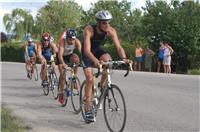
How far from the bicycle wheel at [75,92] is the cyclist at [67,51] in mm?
205

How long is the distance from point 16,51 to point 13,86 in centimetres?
3689

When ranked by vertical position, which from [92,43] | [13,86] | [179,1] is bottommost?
[13,86]

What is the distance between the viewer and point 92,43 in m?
9.19

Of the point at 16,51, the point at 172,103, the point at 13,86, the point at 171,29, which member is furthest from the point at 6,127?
the point at 16,51

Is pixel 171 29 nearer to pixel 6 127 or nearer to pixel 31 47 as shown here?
pixel 31 47

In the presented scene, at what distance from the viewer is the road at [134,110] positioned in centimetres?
927

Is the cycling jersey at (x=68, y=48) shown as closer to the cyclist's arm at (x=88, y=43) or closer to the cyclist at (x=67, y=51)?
the cyclist at (x=67, y=51)

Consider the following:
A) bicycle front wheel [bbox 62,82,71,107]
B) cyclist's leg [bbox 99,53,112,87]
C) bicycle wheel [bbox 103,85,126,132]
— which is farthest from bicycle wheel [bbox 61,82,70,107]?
bicycle wheel [bbox 103,85,126,132]

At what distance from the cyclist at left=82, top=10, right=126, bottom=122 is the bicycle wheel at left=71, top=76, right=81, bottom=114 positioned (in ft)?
5.29

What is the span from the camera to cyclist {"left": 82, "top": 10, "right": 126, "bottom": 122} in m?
8.56

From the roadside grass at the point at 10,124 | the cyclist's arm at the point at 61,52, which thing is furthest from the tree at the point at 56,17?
the roadside grass at the point at 10,124

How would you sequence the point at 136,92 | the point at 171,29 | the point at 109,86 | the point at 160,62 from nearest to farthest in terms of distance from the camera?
the point at 109,86 < the point at 136,92 < the point at 160,62 < the point at 171,29

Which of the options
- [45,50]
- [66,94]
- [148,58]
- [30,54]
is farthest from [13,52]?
[66,94]

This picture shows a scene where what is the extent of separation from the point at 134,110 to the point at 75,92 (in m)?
1.33
